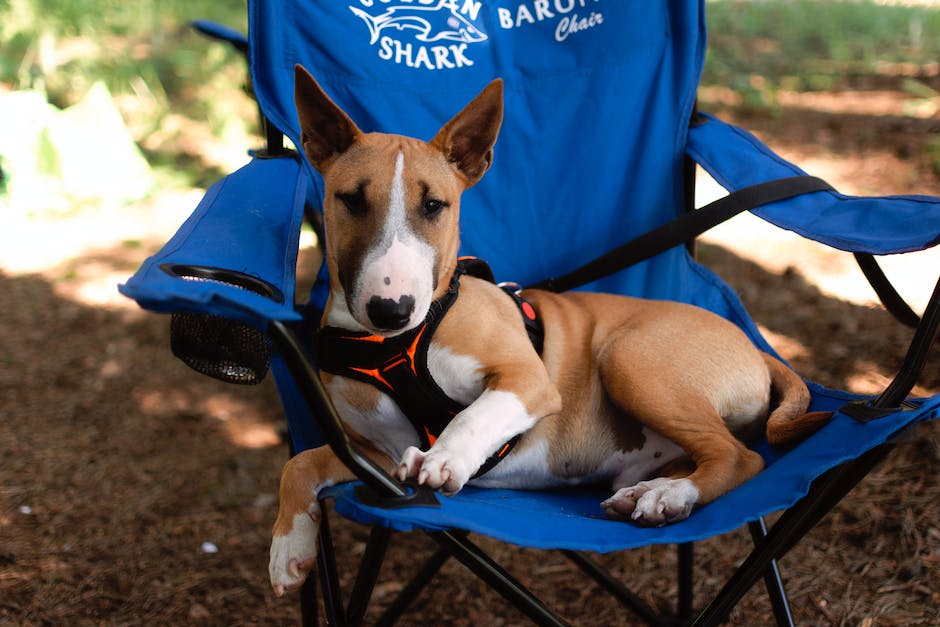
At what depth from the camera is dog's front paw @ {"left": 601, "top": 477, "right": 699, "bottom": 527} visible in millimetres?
1523

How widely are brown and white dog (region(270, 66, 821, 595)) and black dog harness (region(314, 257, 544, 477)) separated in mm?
45

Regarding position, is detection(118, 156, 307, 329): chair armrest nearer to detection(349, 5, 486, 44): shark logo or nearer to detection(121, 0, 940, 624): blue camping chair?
detection(121, 0, 940, 624): blue camping chair

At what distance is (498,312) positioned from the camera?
6.58ft

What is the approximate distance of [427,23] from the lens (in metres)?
2.38

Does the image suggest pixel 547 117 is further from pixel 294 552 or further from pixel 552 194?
pixel 294 552

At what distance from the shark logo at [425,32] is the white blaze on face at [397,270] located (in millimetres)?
827

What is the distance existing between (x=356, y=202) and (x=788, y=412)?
1.09m

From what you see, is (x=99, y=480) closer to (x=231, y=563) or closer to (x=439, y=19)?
(x=231, y=563)

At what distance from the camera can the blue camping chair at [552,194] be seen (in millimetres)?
1558

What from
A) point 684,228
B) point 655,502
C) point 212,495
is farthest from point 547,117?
point 212,495

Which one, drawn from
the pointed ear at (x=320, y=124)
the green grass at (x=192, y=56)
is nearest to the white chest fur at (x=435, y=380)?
the pointed ear at (x=320, y=124)

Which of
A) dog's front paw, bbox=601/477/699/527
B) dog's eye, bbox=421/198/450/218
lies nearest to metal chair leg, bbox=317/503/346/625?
dog's front paw, bbox=601/477/699/527

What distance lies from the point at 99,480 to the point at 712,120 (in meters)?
2.51

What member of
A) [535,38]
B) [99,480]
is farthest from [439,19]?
[99,480]
